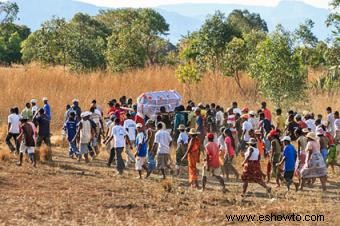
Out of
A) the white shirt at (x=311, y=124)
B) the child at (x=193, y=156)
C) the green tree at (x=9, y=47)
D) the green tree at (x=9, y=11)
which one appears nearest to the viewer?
the child at (x=193, y=156)

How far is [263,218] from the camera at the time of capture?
32.2 ft

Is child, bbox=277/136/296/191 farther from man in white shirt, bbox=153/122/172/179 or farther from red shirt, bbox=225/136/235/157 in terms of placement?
man in white shirt, bbox=153/122/172/179

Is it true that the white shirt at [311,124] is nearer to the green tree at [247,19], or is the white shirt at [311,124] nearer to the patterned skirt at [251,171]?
the patterned skirt at [251,171]

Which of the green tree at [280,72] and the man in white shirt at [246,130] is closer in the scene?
the man in white shirt at [246,130]

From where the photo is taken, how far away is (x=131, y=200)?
1091 cm

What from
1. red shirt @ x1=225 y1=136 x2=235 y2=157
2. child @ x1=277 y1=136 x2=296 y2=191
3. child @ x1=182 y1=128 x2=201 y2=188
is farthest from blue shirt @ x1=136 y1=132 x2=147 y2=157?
child @ x1=277 y1=136 x2=296 y2=191

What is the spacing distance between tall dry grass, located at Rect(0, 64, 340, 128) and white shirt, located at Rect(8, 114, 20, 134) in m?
8.68

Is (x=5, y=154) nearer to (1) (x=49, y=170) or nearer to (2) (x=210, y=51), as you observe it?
(1) (x=49, y=170)

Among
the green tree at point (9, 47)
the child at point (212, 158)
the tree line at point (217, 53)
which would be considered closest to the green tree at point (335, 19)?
the tree line at point (217, 53)

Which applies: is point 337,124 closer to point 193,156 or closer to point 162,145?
point 193,156

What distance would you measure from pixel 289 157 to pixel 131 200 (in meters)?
3.15

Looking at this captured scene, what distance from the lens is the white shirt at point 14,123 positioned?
47.7 ft

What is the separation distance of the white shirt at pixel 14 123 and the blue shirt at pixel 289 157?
6.50 metres

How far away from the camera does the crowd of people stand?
11.8m
